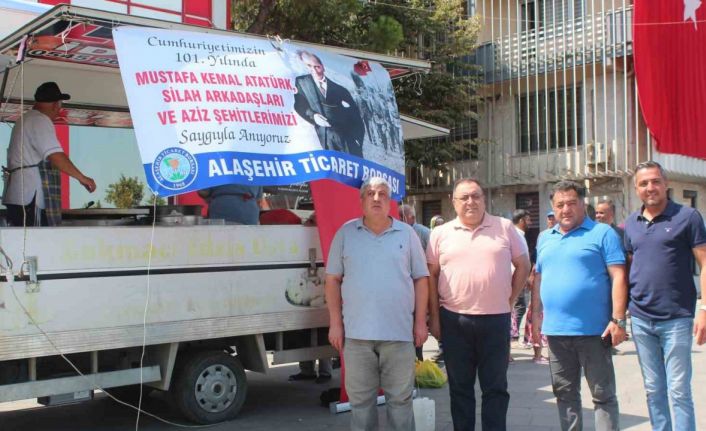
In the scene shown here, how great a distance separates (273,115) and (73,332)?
2061 millimetres

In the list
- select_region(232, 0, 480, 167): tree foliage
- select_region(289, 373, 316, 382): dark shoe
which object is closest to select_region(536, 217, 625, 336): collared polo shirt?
select_region(289, 373, 316, 382): dark shoe

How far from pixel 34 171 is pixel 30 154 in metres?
0.14

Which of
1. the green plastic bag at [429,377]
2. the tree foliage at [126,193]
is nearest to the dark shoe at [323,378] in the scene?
the green plastic bag at [429,377]

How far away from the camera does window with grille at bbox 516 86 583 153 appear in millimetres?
19156

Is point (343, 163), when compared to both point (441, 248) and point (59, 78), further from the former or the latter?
point (59, 78)

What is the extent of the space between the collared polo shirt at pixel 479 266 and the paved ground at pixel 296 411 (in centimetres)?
165

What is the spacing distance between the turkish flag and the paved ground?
1090 cm

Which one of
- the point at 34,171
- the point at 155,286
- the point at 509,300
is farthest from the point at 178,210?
the point at 509,300

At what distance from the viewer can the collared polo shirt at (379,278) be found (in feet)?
16.5

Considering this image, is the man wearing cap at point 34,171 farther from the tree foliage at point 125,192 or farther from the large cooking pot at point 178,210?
the tree foliage at point 125,192

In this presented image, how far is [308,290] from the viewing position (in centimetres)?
658

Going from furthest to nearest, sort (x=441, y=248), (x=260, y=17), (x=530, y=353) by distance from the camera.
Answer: (x=260, y=17)
(x=530, y=353)
(x=441, y=248)

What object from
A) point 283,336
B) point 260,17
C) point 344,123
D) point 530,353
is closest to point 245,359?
point 283,336

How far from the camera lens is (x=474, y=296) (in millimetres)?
5023
